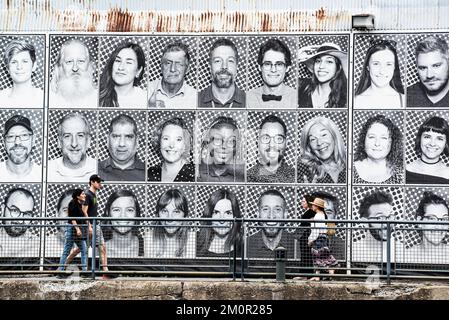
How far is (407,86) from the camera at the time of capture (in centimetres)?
2425

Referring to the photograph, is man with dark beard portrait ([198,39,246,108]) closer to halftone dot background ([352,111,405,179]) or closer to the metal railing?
halftone dot background ([352,111,405,179])

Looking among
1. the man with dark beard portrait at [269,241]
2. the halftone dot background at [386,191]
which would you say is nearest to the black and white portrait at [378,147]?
the halftone dot background at [386,191]

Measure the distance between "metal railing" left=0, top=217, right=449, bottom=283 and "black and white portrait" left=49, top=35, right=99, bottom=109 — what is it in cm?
311

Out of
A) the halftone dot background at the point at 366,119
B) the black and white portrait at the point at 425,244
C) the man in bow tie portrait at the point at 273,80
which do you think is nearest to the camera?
the black and white portrait at the point at 425,244

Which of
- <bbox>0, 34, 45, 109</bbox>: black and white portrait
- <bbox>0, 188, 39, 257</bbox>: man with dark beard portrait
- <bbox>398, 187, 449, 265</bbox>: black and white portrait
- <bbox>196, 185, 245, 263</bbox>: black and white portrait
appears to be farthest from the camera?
<bbox>0, 34, 45, 109</bbox>: black and white portrait

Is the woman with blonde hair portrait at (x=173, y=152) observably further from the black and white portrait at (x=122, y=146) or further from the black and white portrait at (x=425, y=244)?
the black and white portrait at (x=425, y=244)

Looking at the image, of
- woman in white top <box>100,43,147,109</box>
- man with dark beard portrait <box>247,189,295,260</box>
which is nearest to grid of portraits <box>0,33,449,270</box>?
woman in white top <box>100,43,147,109</box>

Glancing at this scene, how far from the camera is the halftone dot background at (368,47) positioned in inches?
956

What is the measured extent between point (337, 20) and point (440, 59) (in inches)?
81.1

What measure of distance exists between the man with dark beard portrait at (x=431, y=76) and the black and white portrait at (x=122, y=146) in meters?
5.14

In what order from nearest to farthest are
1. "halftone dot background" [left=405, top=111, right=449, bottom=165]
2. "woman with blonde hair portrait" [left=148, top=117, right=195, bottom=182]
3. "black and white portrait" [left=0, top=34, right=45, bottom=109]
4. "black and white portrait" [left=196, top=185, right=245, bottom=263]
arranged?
"black and white portrait" [left=196, top=185, right=245, bottom=263] < "halftone dot background" [left=405, top=111, right=449, bottom=165] < "woman with blonde hair portrait" [left=148, top=117, right=195, bottom=182] < "black and white portrait" [left=0, top=34, right=45, bottom=109]

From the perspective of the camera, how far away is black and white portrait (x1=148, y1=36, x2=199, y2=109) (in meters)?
24.8
